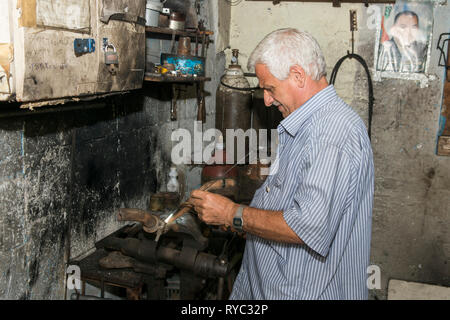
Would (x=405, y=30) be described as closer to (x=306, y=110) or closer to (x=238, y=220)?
(x=306, y=110)

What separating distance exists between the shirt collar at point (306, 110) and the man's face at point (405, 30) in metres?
2.72

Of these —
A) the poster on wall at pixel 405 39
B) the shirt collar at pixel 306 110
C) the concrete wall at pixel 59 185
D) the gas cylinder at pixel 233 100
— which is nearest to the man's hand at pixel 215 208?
the shirt collar at pixel 306 110

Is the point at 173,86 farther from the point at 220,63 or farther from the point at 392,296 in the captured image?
the point at 392,296

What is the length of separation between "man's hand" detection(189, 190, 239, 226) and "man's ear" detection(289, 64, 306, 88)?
0.57 meters

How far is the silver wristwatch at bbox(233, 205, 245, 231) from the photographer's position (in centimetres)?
170

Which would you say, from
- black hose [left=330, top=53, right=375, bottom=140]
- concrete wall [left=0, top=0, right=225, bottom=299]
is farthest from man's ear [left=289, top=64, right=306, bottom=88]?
black hose [left=330, top=53, right=375, bottom=140]

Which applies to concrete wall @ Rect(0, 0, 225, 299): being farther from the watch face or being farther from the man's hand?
the watch face

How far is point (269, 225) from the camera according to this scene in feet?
5.25

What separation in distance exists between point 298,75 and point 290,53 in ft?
0.32

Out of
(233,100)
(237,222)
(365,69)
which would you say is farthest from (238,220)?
(365,69)

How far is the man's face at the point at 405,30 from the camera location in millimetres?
3910

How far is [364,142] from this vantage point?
1.60m

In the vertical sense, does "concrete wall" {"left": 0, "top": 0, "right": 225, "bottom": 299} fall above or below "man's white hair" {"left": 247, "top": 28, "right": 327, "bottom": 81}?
below

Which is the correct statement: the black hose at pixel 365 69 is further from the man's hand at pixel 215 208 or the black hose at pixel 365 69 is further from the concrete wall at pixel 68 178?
the man's hand at pixel 215 208
